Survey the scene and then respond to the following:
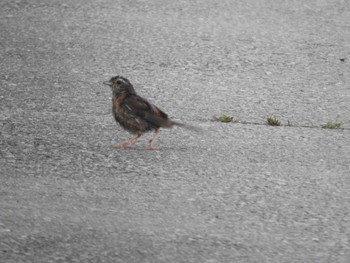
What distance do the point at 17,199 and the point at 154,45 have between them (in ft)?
13.3

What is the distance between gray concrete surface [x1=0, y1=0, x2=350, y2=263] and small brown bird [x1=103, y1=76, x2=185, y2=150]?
0.17 meters

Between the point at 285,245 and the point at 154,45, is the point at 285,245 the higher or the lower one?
the lower one

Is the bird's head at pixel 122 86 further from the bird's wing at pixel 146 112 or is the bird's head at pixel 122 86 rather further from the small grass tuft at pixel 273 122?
the small grass tuft at pixel 273 122

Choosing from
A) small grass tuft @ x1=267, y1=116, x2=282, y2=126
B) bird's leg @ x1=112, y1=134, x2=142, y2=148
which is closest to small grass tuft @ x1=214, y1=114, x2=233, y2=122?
small grass tuft @ x1=267, y1=116, x2=282, y2=126

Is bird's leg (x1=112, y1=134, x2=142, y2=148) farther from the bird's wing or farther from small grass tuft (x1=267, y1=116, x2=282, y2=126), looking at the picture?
small grass tuft (x1=267, y1=116, x2=282, y2=126)

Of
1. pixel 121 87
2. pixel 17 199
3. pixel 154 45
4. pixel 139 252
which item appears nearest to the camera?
pixel 139 252

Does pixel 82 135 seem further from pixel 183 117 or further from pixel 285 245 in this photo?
pixel 285 245

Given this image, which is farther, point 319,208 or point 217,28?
point 217,28

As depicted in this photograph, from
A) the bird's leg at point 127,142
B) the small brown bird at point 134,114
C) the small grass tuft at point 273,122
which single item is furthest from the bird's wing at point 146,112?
the small grass tuft at point 273,122

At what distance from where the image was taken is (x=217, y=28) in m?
9.01

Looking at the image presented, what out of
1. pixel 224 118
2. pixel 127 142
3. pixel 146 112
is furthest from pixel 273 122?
pixel 127 142

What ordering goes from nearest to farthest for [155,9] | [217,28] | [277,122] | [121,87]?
[121,87] → [277,122] → [217,28] → [155,9]

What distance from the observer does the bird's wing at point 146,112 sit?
5719 mm

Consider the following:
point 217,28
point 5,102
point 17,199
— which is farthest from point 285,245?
point 217,28
